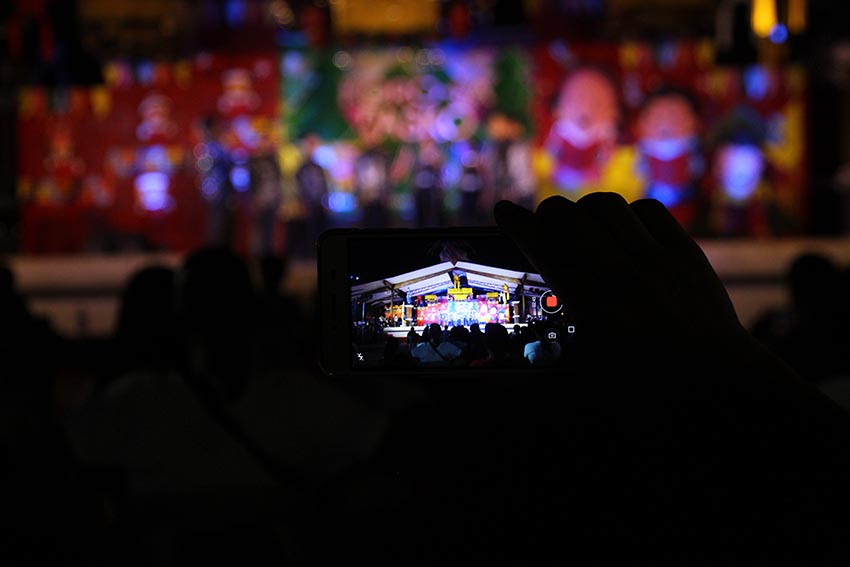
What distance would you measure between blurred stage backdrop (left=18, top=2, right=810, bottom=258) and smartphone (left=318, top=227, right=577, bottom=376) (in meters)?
6.05

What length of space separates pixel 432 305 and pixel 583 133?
248 inches

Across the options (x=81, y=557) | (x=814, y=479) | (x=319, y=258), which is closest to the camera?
(x=814, y=479)

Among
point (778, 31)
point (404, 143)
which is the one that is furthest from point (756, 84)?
point (778, 31)

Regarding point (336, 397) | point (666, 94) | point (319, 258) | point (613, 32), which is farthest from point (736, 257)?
point (319, 258)

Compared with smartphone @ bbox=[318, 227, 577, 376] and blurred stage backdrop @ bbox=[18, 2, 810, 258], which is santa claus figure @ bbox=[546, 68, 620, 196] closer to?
blurred stage backdrop @ bbox=[18, 2, 810, 258]

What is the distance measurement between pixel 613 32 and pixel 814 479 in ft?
22.7

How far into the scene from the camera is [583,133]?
699 cm

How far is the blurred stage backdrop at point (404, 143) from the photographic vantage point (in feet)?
22.9

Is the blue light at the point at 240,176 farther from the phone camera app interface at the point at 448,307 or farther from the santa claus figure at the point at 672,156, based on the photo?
the phone camera app interface at the point at 448,307

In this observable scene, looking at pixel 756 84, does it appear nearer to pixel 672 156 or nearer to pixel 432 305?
pixel 672 156

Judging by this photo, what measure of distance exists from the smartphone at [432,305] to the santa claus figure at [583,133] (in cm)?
623

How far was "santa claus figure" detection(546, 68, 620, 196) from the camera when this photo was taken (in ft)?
22.9

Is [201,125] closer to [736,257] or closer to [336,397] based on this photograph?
[736,257]

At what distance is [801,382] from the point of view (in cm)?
40
